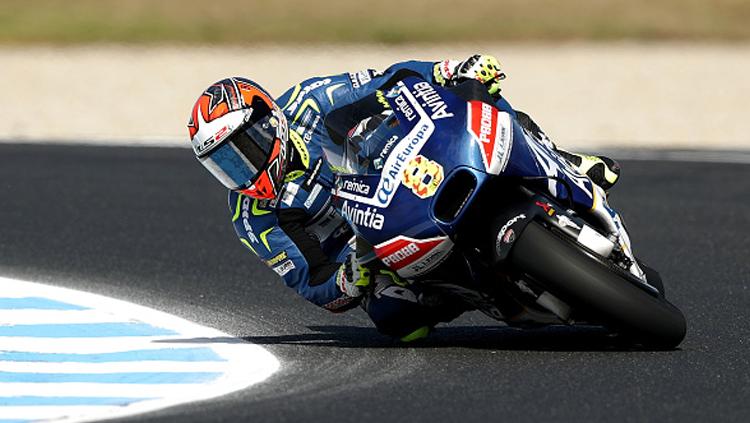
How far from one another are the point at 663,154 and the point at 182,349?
27.3 ft

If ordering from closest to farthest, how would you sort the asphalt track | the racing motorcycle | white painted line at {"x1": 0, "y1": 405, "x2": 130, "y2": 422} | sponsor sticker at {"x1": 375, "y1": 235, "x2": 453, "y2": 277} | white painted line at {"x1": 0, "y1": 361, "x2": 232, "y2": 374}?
white painted line at {"x1": 0, "y1": 405, "x2": 130, "y2": 422}
the asphalt track
the racing motorcycle
sponsor sticker at {"x1": 375, "y1": 235, "x2": 453, "y2": 277}
white painted line at {"x1": 0, "y1": 361, "x2": 232, "y2": 374}

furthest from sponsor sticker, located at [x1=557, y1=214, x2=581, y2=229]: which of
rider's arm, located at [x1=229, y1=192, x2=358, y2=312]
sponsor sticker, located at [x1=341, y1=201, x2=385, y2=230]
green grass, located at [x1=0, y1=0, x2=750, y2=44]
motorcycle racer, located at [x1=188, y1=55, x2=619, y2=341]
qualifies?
green grass, located at [x1=0, y1=0, x2=750, y2=44]

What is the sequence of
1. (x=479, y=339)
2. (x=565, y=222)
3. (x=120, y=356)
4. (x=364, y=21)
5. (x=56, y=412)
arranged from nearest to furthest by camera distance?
1. (x=56, y=412)
2. (x=565, y=222)
3. (x=120, y=356)
4. (x=479, y=339)
5. (x=364, y=21)

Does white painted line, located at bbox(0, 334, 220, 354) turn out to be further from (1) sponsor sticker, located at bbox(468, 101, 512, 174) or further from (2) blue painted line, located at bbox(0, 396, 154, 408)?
(1) sponsor sticker, located at bbox(468, 101, 512, 174)

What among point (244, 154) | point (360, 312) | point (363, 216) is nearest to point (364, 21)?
point (360, 312)

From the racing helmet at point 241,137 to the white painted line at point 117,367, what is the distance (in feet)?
2.70

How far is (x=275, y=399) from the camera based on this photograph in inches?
230

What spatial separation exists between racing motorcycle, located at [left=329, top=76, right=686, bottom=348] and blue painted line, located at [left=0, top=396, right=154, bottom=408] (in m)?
1.25

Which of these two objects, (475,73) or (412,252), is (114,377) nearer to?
(412,252)

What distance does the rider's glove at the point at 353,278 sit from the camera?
22.1 feet

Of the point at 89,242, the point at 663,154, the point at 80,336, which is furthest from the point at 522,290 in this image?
the point at 663,154

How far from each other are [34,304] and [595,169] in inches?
126

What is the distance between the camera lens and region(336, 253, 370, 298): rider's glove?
22.1 feet

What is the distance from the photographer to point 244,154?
22.3ft
